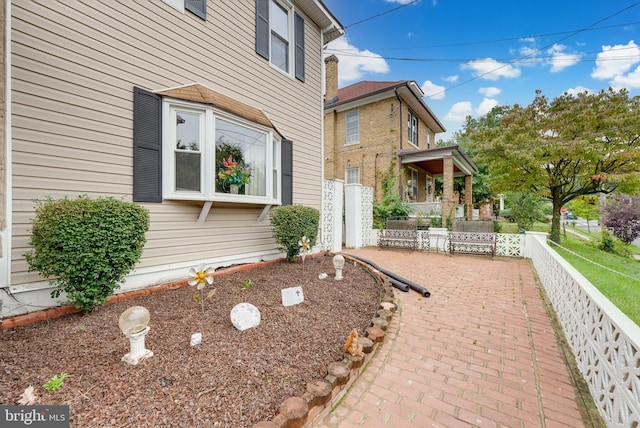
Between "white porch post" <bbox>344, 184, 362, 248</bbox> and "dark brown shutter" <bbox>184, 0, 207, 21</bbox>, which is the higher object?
"dark brown shutter" <bbox>184, 0, 207, 21</bbox>

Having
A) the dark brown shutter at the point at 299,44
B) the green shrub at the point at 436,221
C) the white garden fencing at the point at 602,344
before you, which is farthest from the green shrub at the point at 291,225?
the green shrub at the point at 436,221

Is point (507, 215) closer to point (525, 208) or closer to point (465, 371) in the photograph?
point (525, 208)

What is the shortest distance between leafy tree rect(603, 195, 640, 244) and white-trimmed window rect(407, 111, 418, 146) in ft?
30.7

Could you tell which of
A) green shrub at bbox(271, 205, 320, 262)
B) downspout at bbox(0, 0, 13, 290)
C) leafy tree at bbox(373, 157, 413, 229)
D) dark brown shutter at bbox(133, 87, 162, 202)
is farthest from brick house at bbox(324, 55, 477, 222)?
downspout at bbox(0, 0, 13, 290)

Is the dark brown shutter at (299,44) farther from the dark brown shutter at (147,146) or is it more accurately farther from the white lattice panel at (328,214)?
the dark brown shutter at (147,146)

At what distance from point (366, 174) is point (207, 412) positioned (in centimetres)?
1253

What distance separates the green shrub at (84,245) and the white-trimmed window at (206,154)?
41.3 inches

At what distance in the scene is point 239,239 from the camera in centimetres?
508

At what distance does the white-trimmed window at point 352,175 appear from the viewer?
13.8 metres

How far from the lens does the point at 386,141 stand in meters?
12.6

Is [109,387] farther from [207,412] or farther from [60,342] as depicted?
[60,342]

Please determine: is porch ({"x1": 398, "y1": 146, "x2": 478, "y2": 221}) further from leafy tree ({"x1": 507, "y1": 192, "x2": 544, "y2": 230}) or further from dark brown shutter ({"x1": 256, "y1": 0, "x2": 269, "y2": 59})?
dark brown shutter ({"x1": 256, "y1": 0, "x2": 269, "y2": 59})

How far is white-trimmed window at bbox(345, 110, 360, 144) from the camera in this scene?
45.1ft

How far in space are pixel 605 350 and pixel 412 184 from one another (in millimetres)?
12731
